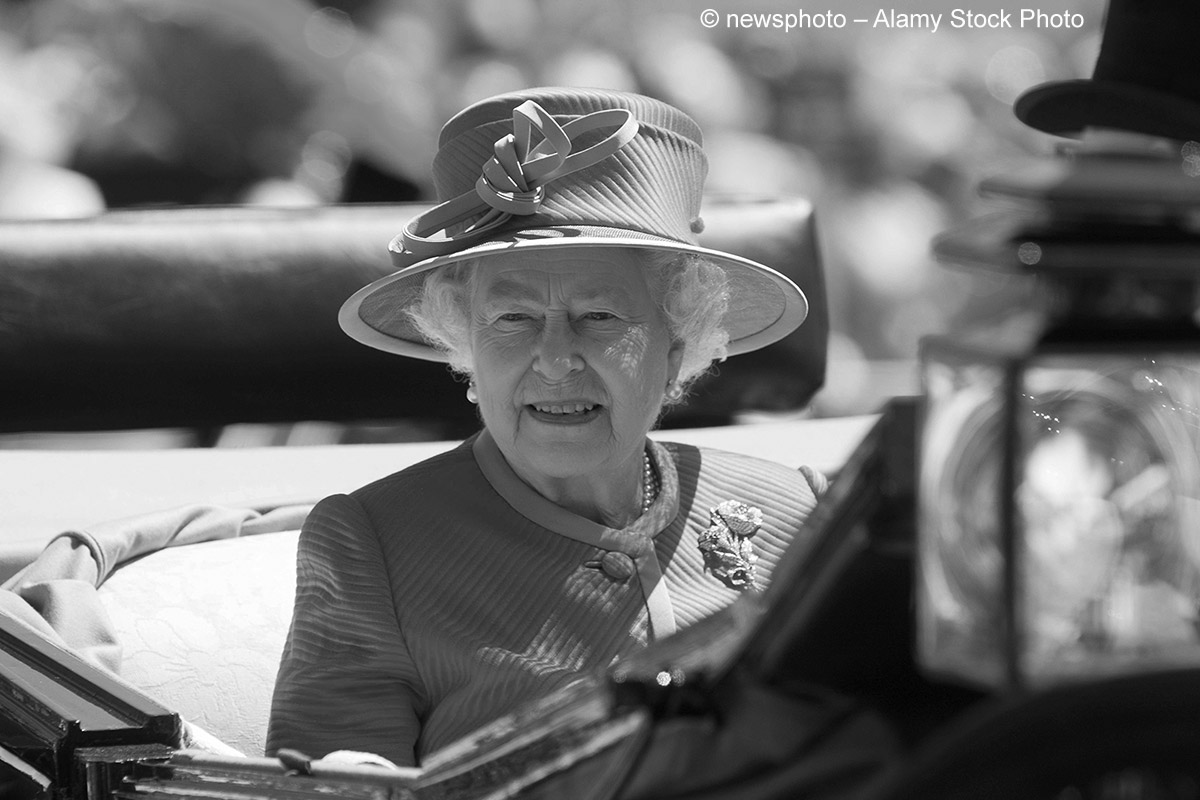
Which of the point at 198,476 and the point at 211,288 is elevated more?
the point at 211,288

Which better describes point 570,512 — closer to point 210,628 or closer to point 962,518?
point 210,628

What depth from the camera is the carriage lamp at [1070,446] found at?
21.7 inches

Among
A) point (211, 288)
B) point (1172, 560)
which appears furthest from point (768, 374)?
point (1172, 560)

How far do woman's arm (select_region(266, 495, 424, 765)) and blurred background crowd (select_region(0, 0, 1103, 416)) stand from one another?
1.31m

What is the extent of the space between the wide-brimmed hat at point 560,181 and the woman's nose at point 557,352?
0.08 meters

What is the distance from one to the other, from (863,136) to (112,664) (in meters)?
1.84

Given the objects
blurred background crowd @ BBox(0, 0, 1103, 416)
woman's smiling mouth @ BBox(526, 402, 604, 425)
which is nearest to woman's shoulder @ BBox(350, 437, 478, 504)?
woman's smiling mouth @ BBox(526, 402, 604, 425)

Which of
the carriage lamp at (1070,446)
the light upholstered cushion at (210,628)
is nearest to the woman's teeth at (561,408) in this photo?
the light upholstered cushion at (210,628)

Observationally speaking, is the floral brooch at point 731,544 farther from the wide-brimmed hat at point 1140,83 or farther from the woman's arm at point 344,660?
the wide-brimmed hat at point 1140,83

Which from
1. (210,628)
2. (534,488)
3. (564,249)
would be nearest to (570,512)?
(534,488)

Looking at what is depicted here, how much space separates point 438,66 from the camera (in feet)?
9.61

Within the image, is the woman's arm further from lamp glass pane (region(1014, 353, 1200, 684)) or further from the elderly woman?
lamp glass pane (region(1014, 353, 1200, 684))

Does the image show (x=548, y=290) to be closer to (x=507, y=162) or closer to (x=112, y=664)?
(x=507, y=162)

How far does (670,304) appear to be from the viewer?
1714mm
